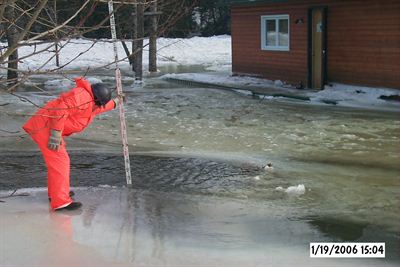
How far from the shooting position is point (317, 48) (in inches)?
690

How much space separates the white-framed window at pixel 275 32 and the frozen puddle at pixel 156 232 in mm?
13077

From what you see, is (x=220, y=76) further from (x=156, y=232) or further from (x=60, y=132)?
(x=156, y=232)

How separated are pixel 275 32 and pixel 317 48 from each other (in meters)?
2.42

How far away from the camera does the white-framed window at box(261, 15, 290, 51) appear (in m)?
19.0

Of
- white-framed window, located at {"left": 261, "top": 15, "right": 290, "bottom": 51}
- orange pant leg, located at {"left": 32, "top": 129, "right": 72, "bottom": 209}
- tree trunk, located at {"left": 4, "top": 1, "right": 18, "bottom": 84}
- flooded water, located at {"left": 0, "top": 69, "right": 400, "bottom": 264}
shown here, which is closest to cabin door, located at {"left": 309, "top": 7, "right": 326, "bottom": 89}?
white-framed window, located at {"left": 261, "top": 15, "right": 290, "bottom": 51}

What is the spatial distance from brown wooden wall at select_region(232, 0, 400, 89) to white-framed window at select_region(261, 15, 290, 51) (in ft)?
0.60

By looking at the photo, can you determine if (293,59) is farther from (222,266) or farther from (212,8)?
(212,8)

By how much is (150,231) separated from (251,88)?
41.4ft

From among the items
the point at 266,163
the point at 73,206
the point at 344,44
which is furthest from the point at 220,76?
the point at 73,206

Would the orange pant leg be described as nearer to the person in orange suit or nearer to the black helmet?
the person in orange suit

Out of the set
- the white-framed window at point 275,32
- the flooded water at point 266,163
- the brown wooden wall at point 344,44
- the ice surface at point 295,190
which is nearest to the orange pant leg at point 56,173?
the flooded water at point 266,163

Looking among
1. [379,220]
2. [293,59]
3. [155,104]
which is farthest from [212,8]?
[379,220]

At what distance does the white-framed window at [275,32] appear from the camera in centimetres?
1897

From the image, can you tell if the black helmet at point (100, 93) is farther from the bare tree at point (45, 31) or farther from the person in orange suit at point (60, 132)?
the bare tree at point (45, 31)
